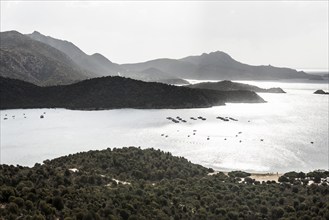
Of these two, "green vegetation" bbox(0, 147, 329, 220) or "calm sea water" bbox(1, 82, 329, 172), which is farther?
"calm sea water" bbox(1, 82, 329, 172)

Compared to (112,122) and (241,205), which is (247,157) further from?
(112,122)

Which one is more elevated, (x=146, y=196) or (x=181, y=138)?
(x=146, y=196)

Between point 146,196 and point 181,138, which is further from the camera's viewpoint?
point 181,138

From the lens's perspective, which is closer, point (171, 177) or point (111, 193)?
point (111, 193)

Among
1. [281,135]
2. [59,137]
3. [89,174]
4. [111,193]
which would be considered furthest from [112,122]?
[111,193]
